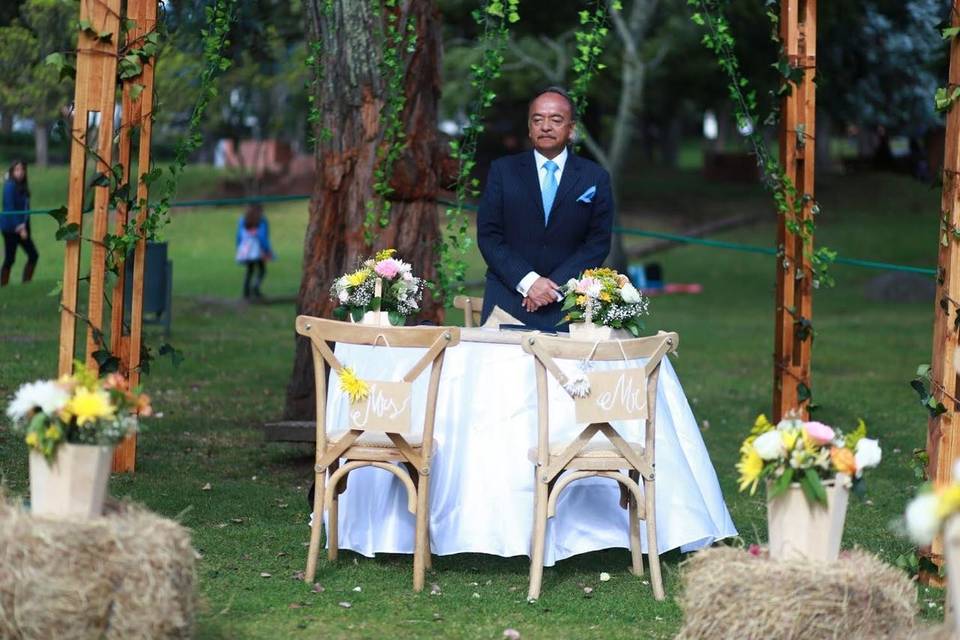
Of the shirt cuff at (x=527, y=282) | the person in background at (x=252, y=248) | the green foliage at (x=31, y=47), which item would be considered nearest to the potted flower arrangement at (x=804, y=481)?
the shirt cuff at (x=527, y=282)

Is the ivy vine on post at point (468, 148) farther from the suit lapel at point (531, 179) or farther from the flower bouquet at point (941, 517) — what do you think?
the flower bouquet at point (941, 517)

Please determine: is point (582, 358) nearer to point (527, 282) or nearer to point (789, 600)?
point (527, 282)

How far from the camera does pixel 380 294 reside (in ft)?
20.7

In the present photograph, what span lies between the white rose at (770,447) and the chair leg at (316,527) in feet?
6.79

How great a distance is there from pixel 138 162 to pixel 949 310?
13.4 ft

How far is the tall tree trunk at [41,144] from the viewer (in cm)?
1559

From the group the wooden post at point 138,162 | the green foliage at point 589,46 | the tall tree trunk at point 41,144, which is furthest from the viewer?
the tall tree trunk at point 41,144

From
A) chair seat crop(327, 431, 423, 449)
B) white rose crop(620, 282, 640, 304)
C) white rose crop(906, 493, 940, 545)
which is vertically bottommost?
chair seat crop(327, 431, 423, 449)

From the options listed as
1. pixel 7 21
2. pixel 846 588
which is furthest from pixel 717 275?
pixel 846 588

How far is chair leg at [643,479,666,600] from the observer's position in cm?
569

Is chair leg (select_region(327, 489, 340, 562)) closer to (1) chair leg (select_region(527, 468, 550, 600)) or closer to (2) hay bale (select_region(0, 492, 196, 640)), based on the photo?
(1) chair leg (select_region(527, 468, 550, 600))

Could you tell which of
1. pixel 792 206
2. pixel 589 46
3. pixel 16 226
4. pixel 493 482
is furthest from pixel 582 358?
pixel 16 226

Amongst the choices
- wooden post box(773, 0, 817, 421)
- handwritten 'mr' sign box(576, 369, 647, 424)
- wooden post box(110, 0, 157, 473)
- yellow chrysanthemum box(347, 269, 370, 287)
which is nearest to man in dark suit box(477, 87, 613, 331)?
yellow chrysanthemum box(347, 269, 370, 287)

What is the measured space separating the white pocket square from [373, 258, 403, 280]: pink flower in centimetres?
88
